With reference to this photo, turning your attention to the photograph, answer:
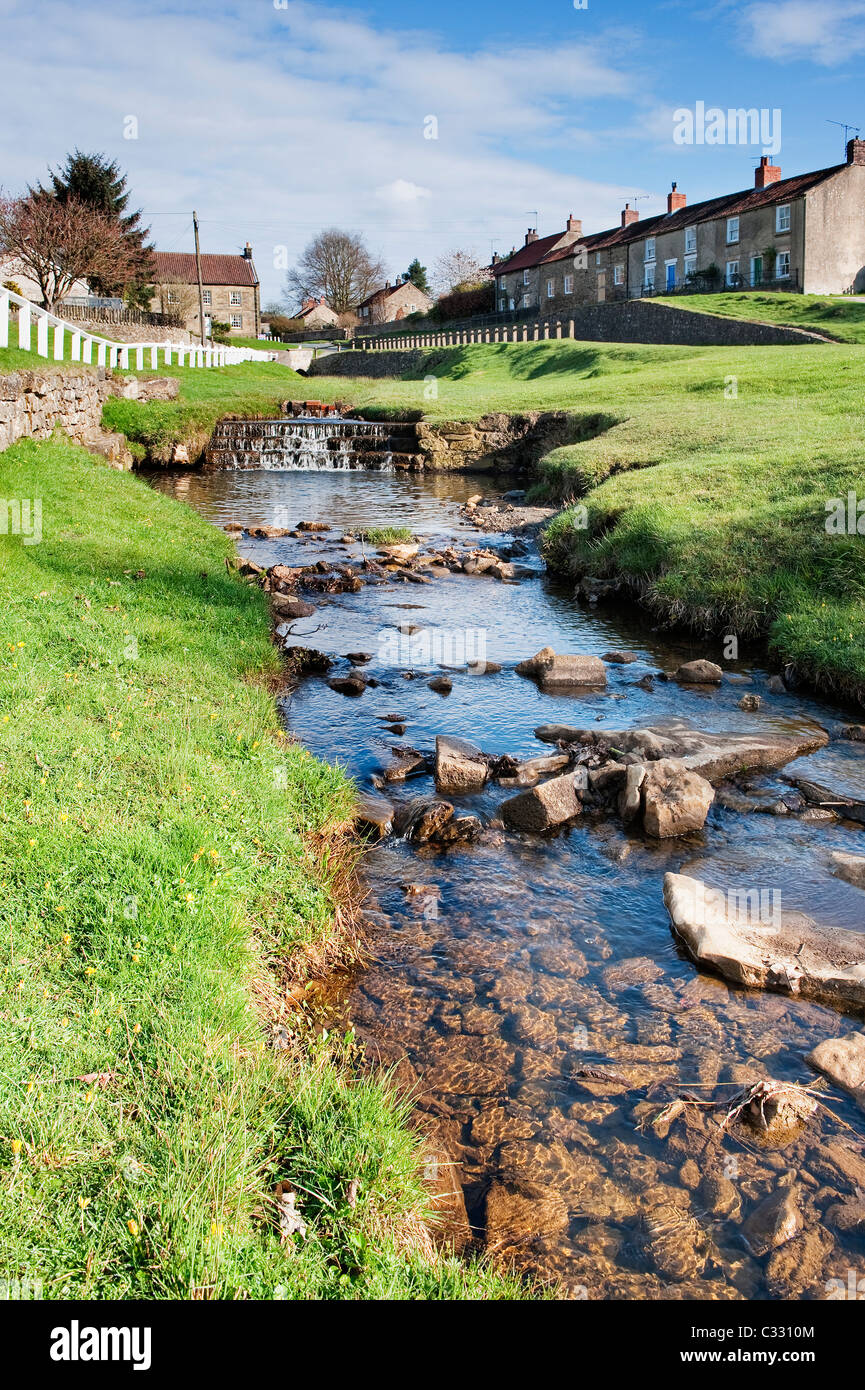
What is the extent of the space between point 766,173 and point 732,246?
4.34 m

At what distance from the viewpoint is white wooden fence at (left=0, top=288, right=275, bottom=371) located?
19.6 m

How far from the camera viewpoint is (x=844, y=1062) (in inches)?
176

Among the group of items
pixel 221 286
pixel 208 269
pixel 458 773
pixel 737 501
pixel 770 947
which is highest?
pixel 208 269

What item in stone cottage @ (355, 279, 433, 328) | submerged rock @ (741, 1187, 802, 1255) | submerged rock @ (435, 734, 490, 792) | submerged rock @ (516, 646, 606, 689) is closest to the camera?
submerged rock @ (741, 1187, 802, 1255)

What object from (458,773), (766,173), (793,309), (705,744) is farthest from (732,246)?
(458,773)

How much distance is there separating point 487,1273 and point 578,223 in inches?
3280

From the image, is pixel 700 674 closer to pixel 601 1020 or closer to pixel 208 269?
pixel 601 1020

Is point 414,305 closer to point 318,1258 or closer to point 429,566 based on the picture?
point 429,566

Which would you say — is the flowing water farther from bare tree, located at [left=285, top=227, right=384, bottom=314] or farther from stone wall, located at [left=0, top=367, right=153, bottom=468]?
bare tree, located at [left=285, top=227, right=384, bottom=314]

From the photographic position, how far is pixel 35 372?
52.2 ft

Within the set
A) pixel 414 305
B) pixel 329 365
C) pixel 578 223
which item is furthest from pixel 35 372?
pixel 414 305

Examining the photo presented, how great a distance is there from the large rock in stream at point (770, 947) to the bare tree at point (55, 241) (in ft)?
140

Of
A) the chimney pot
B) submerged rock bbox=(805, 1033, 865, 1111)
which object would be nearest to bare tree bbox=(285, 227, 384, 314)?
the chimney pot

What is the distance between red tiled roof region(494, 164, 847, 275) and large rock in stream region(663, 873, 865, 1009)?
51.5 m
